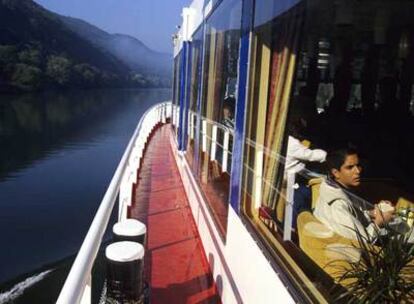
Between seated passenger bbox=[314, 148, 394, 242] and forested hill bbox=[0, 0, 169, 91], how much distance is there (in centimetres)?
8949

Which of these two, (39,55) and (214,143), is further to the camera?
(39,55)

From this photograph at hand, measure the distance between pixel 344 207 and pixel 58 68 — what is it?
10240 centimetres

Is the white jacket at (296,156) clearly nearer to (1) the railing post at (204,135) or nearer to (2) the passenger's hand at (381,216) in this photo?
(2) the passenger's hand at (381,216)

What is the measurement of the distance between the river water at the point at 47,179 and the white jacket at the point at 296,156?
469 inches

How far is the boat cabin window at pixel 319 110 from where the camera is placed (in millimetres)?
2551

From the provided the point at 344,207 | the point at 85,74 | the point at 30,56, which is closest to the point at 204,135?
the point at 344,207

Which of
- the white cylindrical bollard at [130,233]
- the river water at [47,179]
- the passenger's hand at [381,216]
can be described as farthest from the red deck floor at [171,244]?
the river water at [47,179]

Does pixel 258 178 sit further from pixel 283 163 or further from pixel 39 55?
pixel 39 55

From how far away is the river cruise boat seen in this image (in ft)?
7.23

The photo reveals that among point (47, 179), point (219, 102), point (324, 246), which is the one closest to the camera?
point (324, 246)

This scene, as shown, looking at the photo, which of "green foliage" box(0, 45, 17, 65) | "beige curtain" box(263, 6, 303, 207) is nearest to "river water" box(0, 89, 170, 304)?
"green foliage" box(0, 45, 17, 65)

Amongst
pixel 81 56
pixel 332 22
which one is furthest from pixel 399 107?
pixel 81 56

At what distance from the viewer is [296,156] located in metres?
2.87

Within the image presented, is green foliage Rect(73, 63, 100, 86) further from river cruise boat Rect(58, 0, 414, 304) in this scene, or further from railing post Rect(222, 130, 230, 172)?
railing post Rect(222, 130, 230, 172)
